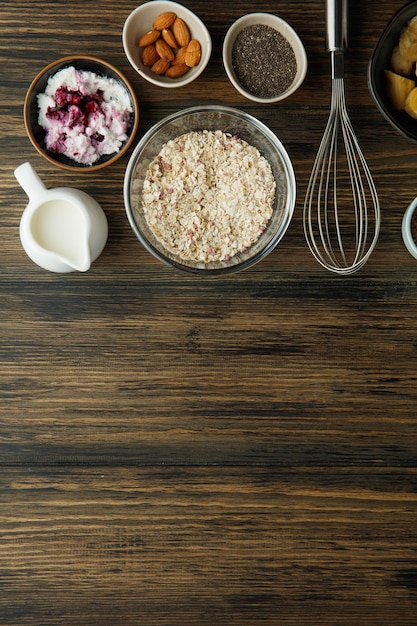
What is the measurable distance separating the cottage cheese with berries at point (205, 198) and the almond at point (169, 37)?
15 centimetres

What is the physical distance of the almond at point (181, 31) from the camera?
3.36 feet

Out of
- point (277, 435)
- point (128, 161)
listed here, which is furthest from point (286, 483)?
point (128, 161)

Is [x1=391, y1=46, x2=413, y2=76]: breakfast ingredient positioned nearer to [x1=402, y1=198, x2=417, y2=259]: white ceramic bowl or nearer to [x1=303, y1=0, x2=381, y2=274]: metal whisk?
[x1=303, y1=0, x2=381, y2=274]: metal whisk

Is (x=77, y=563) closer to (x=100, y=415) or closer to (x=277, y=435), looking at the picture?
(x=100, y=415)

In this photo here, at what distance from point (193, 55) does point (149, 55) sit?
7cm

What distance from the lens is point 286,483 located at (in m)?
1.08

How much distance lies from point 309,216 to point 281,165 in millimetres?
96

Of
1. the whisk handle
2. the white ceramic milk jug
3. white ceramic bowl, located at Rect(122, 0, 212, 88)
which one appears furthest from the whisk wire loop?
the white ceramic milk jug

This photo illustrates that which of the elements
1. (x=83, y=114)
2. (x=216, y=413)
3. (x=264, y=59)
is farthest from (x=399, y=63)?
(x=216, y=413)

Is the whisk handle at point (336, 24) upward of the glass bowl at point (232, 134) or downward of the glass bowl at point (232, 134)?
upward

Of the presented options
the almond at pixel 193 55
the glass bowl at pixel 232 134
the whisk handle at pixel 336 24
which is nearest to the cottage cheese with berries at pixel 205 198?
the glass bowl at pixel 232 134

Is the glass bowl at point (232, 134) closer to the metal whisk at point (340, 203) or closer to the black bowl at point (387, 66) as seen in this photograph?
the metal whisk at point (340, 203)

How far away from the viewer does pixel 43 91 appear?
101 centimetres

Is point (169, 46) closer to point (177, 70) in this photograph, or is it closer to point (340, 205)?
point (177, 70)
